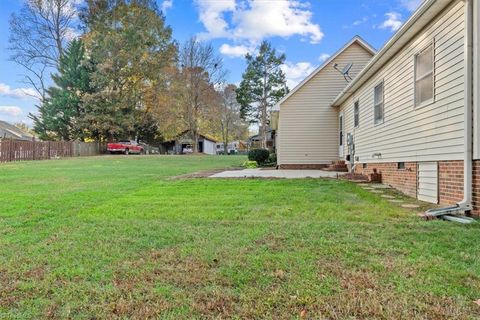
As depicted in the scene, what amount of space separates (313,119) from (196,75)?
Result: 23.2 metres

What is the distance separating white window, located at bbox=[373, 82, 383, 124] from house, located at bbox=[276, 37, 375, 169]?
5.36m

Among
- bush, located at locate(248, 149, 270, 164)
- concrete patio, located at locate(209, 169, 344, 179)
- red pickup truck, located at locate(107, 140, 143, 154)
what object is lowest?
concrete patio, located at locate(209, 169, 344, 179)

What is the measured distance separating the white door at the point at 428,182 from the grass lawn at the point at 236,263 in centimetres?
95

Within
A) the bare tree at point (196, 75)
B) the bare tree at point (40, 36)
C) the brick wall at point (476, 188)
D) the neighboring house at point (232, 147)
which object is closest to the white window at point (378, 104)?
the brick wall at point (476, 188)

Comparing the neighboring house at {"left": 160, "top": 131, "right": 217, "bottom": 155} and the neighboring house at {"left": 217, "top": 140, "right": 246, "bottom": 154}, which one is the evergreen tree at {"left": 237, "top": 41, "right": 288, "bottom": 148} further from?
the neighboring house at {"left": 217, "top": 140, "right": 246, "bottom": 154}

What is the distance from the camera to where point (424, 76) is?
6.63 meters

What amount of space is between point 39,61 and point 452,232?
132ft

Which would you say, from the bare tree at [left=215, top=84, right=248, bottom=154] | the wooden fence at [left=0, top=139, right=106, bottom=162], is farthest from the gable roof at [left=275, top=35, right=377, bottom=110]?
the bare tree at [left=215, top=84, right=248, bottom=154]

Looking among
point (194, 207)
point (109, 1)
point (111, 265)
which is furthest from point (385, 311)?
point (109, 1)

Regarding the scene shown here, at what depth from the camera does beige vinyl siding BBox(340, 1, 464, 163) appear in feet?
17.6

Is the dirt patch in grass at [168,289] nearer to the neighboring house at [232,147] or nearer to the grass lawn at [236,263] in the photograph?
the grass lawn at [236,263]

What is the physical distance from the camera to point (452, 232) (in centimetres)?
410

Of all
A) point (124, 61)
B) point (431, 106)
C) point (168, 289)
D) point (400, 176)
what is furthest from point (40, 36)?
point (168, 289)

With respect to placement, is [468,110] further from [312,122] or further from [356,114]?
[312,122]
